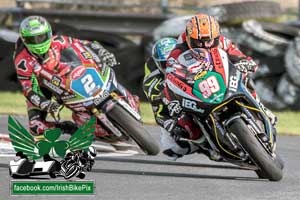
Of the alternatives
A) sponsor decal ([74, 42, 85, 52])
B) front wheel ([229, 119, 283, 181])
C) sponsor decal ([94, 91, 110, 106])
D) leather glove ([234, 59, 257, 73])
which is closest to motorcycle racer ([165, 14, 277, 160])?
leather glove ([234, 59, 257, 73])

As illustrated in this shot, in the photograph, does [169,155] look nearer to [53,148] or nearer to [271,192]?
[271,192]

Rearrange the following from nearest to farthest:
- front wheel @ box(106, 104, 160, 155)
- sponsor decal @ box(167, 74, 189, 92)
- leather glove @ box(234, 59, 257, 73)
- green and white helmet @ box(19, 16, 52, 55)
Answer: sponsor decal @ box(167, 74, 189, 92), leather glove @ box(234, 59, 257, 73), front wheel @ box(106, 104, 160, 155), green and white helmet @ box(19, 16, 52, 55)

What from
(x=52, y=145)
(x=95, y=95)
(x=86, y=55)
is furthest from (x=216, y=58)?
(x=86, y=55)

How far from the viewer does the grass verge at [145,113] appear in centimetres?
1188

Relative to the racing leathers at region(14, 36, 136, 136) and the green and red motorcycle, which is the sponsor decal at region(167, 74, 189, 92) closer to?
the green and red motorcycle

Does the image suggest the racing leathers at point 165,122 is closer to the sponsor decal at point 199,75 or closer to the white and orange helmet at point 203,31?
the sponsor decal at point 199,75

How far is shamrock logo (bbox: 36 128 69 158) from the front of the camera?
21.8 ft

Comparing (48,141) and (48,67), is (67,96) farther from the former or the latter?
(48,141)

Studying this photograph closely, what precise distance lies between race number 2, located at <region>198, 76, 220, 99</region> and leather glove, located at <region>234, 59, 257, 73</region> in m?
0.35

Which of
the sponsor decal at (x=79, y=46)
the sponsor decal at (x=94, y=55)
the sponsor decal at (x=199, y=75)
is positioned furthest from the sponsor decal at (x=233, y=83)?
the sponsor decal at (x=79, y=46)

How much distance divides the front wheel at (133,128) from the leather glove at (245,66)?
1.42m

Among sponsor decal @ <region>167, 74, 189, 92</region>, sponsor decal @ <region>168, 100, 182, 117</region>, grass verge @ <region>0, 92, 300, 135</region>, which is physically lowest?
grass verge @ <region>0, 92, 300, 135</region>

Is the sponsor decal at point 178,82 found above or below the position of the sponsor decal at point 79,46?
above

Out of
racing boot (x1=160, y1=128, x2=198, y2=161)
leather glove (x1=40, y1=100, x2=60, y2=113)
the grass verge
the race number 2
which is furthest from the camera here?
the grass verge
